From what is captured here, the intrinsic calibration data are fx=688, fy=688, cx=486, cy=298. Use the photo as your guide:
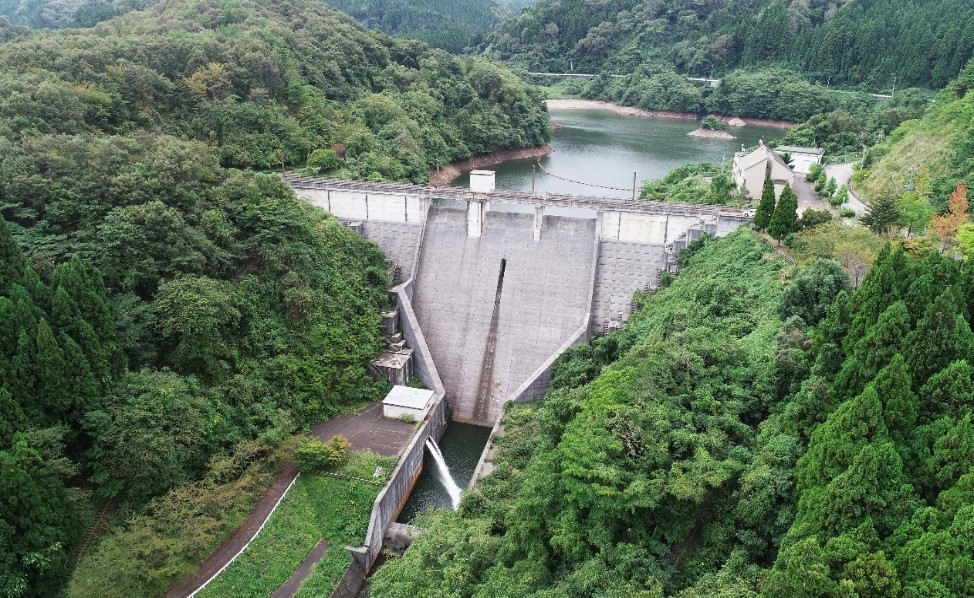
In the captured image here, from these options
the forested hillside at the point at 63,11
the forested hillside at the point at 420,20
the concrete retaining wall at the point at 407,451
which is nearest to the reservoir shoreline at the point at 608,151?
the concrete retaining wall at the point at 407,451

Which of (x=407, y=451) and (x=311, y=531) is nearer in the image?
(x=311, y=531)

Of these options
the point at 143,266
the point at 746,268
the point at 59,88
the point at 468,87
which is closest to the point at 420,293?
the point at 143,266


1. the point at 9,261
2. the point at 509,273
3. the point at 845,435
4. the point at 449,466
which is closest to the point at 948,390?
the point at 845,435

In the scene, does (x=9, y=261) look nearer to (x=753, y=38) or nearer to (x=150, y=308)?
(x=150, y=308)

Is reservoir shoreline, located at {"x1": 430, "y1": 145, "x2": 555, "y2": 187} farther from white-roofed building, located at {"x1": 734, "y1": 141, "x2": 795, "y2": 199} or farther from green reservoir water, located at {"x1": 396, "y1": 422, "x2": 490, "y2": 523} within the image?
green reservoir water, located at {"x1": 396, "y1": 422, "x2": 490, "y2": 523}

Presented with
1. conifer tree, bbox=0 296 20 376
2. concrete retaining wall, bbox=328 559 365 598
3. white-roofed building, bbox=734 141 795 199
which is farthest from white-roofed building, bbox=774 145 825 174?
conifer tree, bbox=0 296 20 376

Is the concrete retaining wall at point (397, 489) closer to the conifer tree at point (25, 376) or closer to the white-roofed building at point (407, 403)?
the white-roofed building at point (407, 403)
